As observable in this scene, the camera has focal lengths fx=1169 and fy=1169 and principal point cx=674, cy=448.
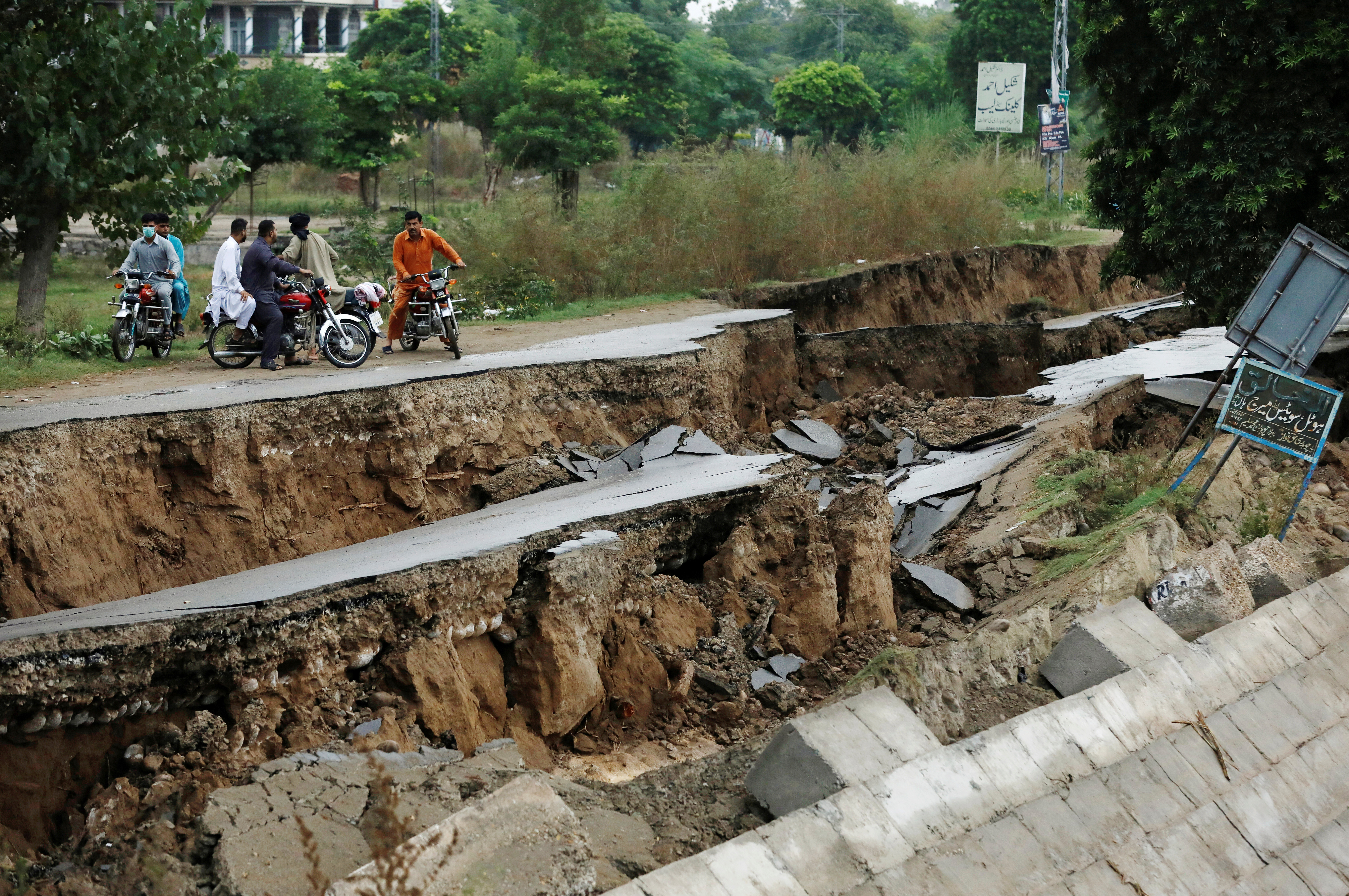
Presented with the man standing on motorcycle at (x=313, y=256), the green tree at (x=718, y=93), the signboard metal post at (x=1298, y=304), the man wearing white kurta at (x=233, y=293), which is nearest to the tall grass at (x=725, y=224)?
the man standing on motorcycle at (x=313, y=256)

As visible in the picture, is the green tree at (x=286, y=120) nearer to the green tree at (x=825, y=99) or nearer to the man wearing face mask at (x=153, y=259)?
the man wearing face mask at (x=153, y=259)

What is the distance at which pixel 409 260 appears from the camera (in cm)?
1165

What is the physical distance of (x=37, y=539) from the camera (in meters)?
6.74

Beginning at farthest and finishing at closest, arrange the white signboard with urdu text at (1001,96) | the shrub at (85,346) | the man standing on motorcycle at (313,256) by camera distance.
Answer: the white signboard with urdu text at (1001,96), the man standing on motorcycle at (313,256), the shrub at (85,346)

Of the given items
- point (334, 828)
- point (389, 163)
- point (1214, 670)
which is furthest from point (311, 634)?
point (389, 163)

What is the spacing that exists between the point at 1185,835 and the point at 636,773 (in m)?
2.64

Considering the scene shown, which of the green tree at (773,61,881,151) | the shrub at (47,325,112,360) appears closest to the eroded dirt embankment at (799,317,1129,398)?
the shrub at (47,325,112,360)

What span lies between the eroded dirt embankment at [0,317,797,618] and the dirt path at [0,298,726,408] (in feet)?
4.77

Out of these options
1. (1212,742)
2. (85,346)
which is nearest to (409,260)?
(85,346)

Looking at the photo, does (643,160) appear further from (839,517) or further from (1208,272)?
(839,517)

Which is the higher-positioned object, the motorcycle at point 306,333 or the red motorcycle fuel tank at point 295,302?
the red motorcycle fuel tank at point 295,302

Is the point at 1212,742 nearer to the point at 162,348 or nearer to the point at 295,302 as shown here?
the point at 295,302

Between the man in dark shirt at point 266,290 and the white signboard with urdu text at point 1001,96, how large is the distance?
20749 mm

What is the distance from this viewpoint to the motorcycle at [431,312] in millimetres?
10812
